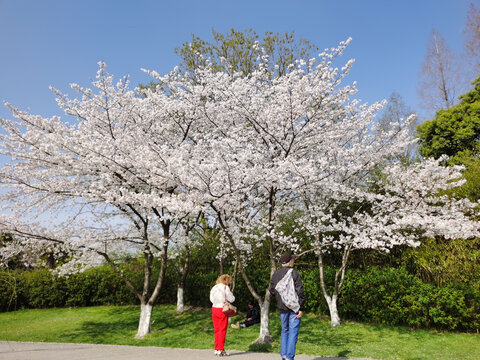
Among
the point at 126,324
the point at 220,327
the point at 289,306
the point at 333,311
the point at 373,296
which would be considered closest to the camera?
the point at 289,306

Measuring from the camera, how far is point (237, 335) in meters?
7.71

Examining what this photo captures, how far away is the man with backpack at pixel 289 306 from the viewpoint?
15.7ft

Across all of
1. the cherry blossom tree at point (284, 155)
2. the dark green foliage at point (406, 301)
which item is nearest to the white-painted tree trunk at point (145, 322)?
the cherry blossom tree at point (284, 155)

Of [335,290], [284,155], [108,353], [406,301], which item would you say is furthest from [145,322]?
[406,301]

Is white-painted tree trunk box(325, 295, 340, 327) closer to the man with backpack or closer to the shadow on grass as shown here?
the shadow on grass

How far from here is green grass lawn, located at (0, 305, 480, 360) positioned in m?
6.13

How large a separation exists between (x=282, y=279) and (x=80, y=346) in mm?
4983

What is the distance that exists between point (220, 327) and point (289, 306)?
5.24 feet

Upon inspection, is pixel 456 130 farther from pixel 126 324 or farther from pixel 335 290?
pixel 126 324

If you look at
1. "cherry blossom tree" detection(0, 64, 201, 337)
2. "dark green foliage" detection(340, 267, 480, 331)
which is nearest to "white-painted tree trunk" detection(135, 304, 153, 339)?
"cherry blossom tree" detection(0, 64, 201, 337)

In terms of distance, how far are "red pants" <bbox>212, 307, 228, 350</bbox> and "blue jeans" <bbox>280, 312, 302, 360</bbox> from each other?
1255 millimetres

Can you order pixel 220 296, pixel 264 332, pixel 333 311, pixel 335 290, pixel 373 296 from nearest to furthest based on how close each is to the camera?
pixel 220 296 → pixel 264 332 → pixel 373 296 → pixel 333 311 → pixel 335 290

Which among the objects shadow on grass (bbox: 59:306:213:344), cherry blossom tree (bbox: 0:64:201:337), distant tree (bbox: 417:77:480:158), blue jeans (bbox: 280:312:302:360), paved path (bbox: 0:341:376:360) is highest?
distant tree (bbox: 417:77:480:158)

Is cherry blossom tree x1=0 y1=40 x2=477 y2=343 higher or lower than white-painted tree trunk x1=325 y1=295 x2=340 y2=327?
higher
